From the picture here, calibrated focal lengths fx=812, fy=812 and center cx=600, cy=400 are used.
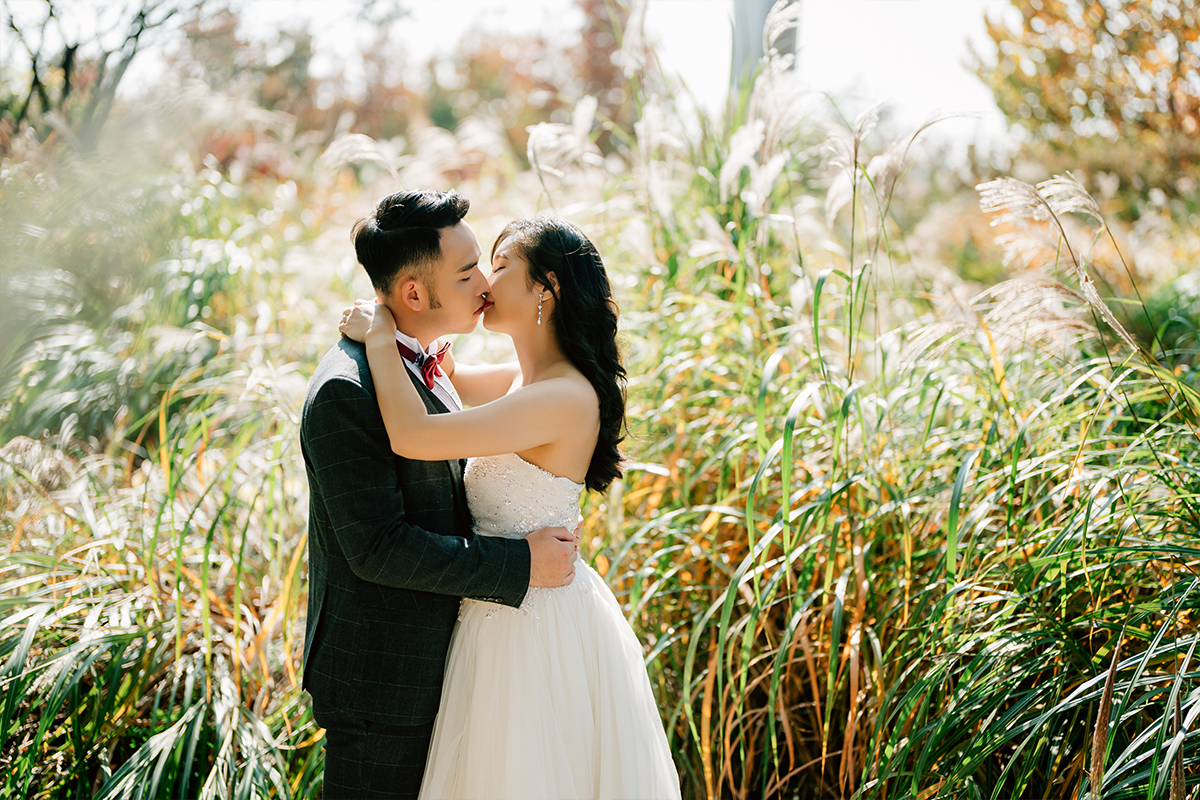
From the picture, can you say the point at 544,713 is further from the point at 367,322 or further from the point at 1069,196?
the point at 1069,196

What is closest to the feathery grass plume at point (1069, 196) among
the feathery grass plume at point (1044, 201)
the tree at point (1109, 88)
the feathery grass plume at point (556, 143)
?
the feathery grass plume at point (1044, 201)

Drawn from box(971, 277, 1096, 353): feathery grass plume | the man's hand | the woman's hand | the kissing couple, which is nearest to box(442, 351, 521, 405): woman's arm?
the kissing couple

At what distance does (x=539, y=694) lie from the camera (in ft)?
6.08

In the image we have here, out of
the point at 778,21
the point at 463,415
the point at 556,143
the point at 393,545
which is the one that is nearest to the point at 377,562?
the point at 393,545

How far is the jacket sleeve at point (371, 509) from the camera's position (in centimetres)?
173

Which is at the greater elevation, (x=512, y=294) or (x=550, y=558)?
(x=512, y=294)

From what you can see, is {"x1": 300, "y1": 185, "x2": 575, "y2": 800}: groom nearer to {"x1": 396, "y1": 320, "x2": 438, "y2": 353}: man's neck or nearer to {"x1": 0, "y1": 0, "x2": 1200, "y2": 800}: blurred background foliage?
{"x1": 396, "y1": 320, "x2": 438, "y2": 353}: man's neck

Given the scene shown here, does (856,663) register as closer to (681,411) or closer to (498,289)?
(681,411)

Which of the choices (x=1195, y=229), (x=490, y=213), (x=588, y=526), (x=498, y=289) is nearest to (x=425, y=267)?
(x=498, y=289)

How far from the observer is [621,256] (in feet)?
12.7

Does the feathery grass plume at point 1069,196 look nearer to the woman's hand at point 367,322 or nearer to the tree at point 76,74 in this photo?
the woman's hand at point 367,322

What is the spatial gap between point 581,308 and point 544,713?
38.1 inches

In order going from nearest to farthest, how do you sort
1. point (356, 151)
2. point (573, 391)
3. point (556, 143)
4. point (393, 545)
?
point (393, 545) → point (573, 391) → point (356, 151) → point (556, 143)

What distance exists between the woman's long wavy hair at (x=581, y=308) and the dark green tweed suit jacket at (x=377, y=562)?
366 mm
